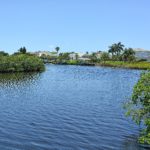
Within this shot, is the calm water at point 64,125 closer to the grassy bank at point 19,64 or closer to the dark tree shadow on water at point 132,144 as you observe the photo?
the dark tree shadow on water at point 132,144

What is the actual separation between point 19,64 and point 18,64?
83cm

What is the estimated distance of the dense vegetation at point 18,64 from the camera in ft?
516

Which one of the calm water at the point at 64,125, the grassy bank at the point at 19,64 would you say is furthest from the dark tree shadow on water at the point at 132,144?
the grassy bank at the point at 19,64

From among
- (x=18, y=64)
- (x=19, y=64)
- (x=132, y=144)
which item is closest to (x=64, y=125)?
(x=132, y=144)

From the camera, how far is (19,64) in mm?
169625

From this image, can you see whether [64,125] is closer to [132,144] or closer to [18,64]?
[132,144]

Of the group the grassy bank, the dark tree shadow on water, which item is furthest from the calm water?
the grassy bank

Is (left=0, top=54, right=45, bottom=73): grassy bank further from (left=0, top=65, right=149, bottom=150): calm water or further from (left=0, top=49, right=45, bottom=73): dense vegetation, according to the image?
(left=0, top=65, right=149, bottom=150): calm water

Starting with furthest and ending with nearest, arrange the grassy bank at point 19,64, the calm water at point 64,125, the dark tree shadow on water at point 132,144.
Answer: the grassy bank at point 19,64
the calm water at point 64,125
the dark tree shadow on water at point 132,144

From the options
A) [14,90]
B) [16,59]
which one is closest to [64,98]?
[14,90]

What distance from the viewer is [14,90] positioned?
9112 cm

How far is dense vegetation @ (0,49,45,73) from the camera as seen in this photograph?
15734cm

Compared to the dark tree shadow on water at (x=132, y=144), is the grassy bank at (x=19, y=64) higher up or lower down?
higher up

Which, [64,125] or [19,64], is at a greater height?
[19,64]
